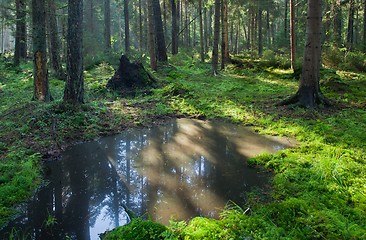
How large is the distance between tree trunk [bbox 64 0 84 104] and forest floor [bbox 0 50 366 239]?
0.43 meters

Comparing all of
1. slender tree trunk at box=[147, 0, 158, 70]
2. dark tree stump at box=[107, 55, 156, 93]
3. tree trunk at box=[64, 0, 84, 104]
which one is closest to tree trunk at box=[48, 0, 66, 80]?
dark tree stump at box=[107, 55, 156, 93]

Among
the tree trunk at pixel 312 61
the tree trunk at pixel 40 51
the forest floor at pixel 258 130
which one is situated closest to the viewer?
the forest floor at pixel 258 130

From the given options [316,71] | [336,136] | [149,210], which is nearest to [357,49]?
[316,71]

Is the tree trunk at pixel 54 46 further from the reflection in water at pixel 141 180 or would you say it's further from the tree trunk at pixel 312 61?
the tree trunk at pixel 312 61

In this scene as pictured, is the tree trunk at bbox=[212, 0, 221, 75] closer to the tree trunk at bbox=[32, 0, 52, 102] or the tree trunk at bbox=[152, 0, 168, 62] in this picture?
the tree trunk at bbox=[152, 0, 168, 62]

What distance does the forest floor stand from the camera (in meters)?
4.06

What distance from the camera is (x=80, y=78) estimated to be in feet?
30.8

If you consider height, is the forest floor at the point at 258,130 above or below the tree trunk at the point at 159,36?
below

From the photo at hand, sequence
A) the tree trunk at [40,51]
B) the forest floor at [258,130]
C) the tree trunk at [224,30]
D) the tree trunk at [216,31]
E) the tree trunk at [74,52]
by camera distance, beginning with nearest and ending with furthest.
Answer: the forest floor at [258,130] → the tree trunk at [74,52] → the tree trunk at [40,51] → the tree trunk at [216,31] → the tree trunk at [224,30]

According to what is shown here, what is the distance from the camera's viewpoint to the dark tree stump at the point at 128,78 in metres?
14.3

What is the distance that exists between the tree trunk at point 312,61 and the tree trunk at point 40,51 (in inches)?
329

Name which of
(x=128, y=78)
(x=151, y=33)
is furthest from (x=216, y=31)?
(x=128, y=78)

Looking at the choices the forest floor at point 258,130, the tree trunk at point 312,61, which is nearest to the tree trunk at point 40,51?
the forest floor at point 258,130

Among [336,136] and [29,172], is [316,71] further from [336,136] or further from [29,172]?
[29,172]
